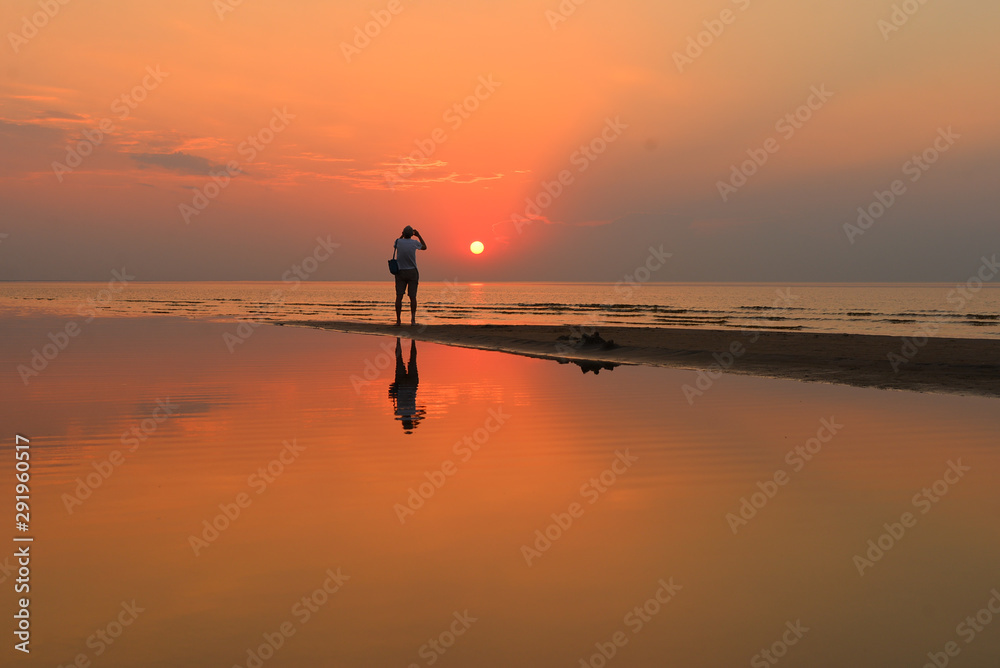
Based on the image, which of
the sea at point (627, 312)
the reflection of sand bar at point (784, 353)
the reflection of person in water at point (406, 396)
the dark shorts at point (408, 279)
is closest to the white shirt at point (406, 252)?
the dark shorts at point (408, 279)

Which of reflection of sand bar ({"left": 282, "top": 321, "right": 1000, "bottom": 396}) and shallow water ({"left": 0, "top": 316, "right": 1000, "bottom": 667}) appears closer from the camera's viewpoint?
shallow water ({"left": 0, "top": 316, "right": 1000, "bottom": 667})

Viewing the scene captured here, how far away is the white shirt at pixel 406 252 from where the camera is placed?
26938 millimetres

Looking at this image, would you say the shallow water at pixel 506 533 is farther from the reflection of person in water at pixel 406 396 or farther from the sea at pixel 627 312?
the sea at pixel 627 312

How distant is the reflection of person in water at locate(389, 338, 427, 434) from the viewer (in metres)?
10.4

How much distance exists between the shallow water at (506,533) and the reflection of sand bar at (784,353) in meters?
3.94

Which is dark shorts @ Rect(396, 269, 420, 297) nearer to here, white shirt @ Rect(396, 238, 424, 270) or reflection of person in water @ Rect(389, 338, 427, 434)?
white shirt @ Rect(396, 238, 424, 270)

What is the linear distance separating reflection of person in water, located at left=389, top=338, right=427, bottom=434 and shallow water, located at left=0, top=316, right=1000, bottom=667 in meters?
0.11

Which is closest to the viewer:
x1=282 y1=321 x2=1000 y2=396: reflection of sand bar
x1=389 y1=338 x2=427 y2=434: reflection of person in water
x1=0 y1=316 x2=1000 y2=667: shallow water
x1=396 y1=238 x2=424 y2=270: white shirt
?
x1=0 y1=316 x2=1000 y2=667: shallow water

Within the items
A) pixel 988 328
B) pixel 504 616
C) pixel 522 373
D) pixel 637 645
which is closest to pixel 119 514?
pixel 504 616

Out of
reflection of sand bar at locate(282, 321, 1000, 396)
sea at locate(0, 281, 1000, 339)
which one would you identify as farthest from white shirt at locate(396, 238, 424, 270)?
sea at locate(0, 281, 1000, 339)

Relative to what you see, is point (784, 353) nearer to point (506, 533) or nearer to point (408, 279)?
point (408, 279)

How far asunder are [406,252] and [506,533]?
22.0m

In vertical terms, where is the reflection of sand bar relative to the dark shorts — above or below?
below

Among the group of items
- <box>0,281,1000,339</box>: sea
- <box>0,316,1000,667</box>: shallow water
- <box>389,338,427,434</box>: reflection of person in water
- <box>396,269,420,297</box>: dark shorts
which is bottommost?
<box>0,316,1000,667</box>: shallow water
